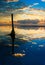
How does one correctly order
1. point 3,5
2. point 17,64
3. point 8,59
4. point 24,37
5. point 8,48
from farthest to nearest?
point 3,5, point 24,37, point 8,48, point 8,59, point 17,64

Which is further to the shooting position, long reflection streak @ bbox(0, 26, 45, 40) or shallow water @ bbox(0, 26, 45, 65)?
long reflection streak @ bbox(0, 26, 45, 40)

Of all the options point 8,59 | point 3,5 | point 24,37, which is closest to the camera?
point 8,59

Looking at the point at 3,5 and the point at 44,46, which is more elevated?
the point at 3,5

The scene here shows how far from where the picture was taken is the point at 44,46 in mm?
1934

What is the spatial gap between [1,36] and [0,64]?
0.65 meters

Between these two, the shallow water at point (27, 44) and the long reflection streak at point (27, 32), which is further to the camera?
the long reflection streak at point (27, 32)

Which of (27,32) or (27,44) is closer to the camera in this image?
(27,44)

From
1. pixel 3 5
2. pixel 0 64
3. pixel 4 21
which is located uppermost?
pixel 3 5

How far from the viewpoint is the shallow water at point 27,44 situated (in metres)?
1.65

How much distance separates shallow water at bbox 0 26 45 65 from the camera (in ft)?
5.42

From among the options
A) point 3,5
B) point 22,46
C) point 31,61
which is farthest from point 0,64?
point 3,5

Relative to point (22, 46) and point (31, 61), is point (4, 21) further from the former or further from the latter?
point (31, 61)

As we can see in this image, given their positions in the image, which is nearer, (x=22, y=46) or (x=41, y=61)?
(x=41, y=61)

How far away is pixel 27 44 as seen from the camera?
78.3 inches
